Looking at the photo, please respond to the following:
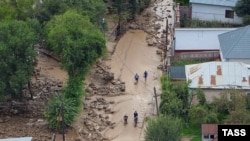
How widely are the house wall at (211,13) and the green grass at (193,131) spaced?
15.1 m

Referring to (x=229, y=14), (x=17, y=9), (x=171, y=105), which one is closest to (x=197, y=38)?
(x=229, y=14)

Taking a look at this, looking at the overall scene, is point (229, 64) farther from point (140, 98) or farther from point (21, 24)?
point (21, 24)

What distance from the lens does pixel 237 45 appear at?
109ft

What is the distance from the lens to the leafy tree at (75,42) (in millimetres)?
28219

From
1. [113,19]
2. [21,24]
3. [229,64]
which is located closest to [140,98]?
[229,64]

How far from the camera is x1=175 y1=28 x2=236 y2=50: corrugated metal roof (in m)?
37.1

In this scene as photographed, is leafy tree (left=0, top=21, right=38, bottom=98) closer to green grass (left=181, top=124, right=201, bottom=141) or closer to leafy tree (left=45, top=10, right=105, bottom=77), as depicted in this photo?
leafy tree (left=45, top=10, right=105, bottom=77)

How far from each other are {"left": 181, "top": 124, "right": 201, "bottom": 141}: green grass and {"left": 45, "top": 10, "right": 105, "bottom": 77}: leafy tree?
6.14m

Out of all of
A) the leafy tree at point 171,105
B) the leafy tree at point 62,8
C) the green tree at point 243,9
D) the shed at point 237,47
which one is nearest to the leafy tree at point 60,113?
the leafy tree at point 171,105

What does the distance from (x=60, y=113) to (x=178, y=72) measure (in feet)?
29.0

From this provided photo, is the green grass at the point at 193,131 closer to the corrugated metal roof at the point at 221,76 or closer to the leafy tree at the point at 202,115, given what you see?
the leafy tree at the point at 202,115

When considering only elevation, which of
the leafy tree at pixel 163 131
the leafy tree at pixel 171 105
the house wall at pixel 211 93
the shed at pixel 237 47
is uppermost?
the shed at pixel 237 47

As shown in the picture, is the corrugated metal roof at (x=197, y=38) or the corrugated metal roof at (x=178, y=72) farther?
the corrugated metal roof at (x=197, y=38)

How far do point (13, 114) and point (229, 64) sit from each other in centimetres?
1238
